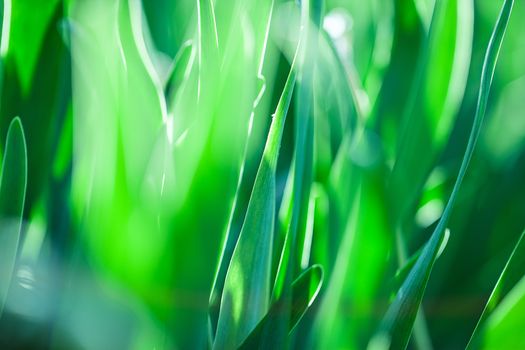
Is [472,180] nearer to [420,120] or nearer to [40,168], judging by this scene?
[420,120]

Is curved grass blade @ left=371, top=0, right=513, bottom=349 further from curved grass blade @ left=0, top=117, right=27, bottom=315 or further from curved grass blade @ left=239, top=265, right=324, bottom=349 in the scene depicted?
curved grass blade @ left=0, top=117, right=27, bottom=315

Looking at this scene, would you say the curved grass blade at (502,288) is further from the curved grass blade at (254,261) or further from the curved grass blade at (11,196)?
the curved grass blade at (11,196)

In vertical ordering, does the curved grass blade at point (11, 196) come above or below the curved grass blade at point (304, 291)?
above

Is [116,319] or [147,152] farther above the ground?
[147,152]

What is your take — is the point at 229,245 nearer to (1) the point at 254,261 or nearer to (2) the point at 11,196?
(1) the point at 254,261

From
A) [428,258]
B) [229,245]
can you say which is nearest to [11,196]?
[229,245]

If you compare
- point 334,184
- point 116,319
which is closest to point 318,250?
point 334,184

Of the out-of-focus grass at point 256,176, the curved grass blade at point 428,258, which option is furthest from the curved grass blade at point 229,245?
the curved grass blade at point 428,258

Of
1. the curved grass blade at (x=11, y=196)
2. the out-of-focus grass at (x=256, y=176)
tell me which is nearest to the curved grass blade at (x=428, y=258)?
the out-of-focus grass at (x=256, y=176)
